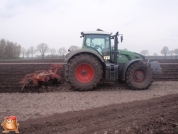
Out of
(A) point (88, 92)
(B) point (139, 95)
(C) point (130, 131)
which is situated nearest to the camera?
(C) point (130, 131)

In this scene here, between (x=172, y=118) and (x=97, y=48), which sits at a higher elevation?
(x=97, y=48)

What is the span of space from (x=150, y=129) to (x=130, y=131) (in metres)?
0.37

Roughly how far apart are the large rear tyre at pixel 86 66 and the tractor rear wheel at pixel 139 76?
1181mm

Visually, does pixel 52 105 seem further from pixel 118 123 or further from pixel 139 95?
pixel 139 95

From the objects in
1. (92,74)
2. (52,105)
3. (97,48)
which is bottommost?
(52,105)

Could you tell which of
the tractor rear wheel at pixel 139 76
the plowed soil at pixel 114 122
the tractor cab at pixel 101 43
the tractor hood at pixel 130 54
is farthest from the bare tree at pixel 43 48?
the plowed soil at pixel 114 122

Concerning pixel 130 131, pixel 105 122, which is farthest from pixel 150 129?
pixel 105 122

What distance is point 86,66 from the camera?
307 inches

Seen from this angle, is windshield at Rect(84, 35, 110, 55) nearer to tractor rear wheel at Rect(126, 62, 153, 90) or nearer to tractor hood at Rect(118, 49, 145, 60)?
tractor hood at Rect(118, 49, 145, 60)

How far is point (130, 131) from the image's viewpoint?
334 cm

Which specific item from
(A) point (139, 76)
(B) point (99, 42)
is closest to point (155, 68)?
(A) point (139, 76)

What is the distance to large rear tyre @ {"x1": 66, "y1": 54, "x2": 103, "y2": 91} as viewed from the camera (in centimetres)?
765

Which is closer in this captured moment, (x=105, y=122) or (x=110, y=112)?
(x=105, y=122)

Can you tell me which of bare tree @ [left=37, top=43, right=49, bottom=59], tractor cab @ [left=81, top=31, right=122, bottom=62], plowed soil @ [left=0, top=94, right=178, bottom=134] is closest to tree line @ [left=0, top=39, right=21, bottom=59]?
bare tree @ [left=37, top=43, right=49, bottom=59]
